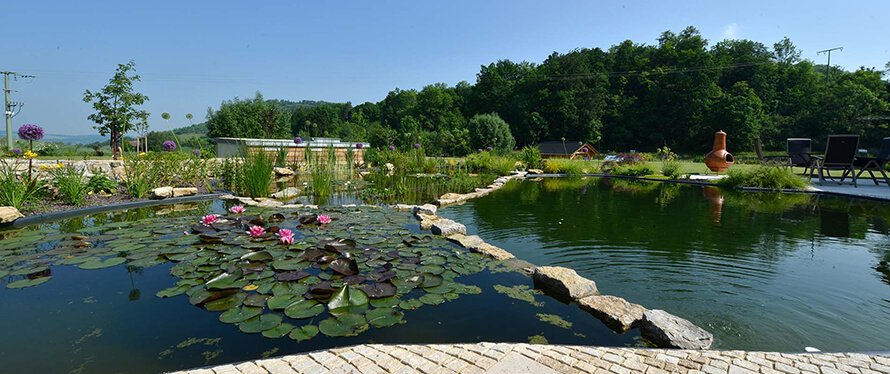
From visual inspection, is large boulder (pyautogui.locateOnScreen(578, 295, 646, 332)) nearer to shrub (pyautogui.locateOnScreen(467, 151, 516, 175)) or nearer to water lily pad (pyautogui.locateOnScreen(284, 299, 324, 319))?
water lily pad (pyautogui.locateOnScreen(284, 299, 324, 319))

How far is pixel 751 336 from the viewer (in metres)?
2.11

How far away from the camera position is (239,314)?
222 cm

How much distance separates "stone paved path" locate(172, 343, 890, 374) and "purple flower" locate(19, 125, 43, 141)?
648 cm

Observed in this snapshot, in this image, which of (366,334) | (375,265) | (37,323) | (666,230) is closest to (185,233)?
(37,323)

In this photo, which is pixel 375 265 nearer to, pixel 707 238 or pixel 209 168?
pixel 707 238

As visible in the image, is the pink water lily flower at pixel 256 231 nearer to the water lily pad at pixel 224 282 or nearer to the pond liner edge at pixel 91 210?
the water lily pad at pixel 224 282

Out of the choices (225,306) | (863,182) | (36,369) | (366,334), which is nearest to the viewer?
(36,369)

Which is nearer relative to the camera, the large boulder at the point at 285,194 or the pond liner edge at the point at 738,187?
the large boulder at the point at 285,194

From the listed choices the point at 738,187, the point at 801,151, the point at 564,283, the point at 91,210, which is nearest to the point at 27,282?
the point at 91,210

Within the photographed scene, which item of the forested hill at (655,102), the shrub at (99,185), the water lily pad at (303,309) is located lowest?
the water lily pad at (303,309)

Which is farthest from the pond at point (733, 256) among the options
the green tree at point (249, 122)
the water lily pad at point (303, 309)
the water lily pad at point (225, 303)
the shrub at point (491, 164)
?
the green tree at point (249, 122)

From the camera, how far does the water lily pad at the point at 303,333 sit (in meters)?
1.99

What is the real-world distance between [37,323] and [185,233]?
5.80 feet

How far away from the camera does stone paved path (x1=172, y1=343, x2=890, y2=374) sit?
1612 millimetres
